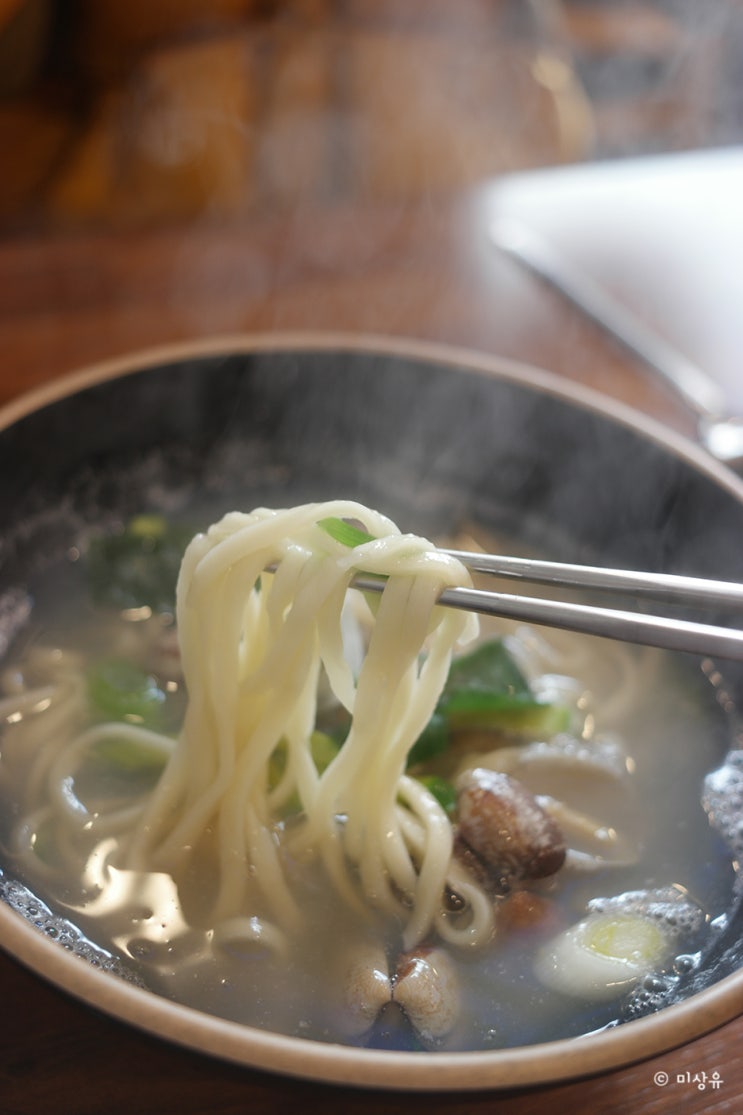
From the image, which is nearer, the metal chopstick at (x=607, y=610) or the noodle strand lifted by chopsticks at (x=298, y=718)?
the metal chopstick at (x=607, y=610)

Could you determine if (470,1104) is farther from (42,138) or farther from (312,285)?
(42,138)

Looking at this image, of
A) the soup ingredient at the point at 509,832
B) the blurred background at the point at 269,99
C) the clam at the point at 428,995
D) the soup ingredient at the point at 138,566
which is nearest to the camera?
the clam at the point at 428,995

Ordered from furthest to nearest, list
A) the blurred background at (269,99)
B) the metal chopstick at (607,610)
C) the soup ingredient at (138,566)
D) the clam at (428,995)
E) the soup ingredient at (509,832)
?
the blurred background at (269,99) → the soup ingredient at (138,566) → the soup ingredient at (509,832) → the clam at (428,995) → the metal chopstick at (607,610)

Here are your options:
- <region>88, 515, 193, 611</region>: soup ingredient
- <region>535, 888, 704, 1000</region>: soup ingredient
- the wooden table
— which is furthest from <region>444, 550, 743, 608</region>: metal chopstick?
the wooden table

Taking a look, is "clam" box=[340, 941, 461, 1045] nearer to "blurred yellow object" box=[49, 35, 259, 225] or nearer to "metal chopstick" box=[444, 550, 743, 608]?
"metal chopstick" box=[444, 550, 743, 608]

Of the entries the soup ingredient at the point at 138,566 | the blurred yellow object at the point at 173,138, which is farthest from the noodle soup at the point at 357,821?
the blurred yellow object at the point at 173,138

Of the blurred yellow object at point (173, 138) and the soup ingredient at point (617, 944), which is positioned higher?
the blurred yellow object at point (173, 138)

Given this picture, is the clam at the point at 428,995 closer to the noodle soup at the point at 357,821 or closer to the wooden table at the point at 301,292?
the noodle soup at the point at 357,821

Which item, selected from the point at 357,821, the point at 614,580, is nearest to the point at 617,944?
the point at 357,821
